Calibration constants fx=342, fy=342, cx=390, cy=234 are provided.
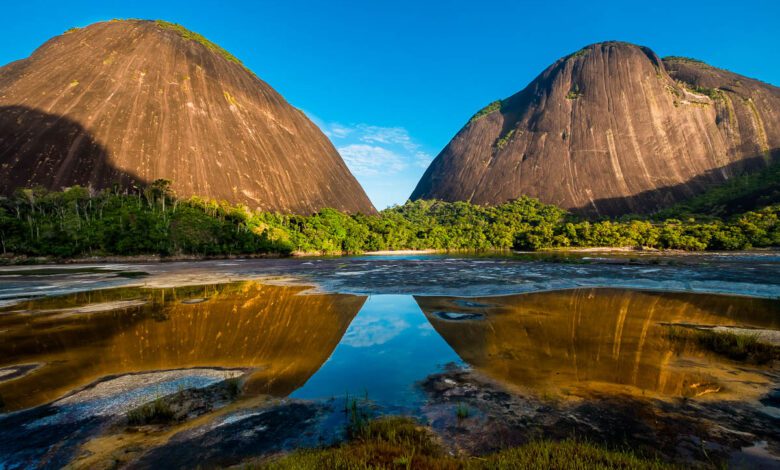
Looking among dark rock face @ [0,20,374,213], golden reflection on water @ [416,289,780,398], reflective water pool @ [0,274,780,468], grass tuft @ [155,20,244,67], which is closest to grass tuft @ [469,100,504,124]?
dark rock face @ [0,20,374,213]

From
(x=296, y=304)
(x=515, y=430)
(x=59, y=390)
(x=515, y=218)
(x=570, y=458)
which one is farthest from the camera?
(x=515, y=218)

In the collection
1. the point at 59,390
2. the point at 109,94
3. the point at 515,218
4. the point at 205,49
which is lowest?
the point at 59,390

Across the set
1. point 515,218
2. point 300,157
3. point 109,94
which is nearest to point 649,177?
point 515,218

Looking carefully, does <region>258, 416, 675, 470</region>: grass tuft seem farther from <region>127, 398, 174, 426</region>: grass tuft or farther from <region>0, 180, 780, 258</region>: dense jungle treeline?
<region>0, 180, 780, 258</region>: dense jungle treeline

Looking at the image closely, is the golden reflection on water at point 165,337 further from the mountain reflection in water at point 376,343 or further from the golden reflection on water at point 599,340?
the golden reflection on water at point 599,340

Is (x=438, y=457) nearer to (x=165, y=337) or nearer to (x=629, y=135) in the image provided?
(x=165, y=337)

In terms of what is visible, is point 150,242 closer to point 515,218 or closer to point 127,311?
point 127,311
